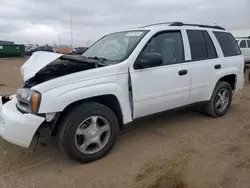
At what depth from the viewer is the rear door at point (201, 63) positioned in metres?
4.57

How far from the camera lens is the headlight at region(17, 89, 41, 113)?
9.86 feet

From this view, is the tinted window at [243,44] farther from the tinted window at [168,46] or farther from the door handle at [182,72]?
the door handle at [182,72]

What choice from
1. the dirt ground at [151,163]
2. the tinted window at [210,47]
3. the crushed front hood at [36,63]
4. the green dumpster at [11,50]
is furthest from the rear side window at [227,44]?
the green dumpster at [11,50]

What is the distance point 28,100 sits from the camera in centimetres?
309

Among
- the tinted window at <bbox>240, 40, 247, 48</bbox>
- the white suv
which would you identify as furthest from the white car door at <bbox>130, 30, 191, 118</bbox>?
the tinted window at <bbox>240, 40, 247, 48</bbox>

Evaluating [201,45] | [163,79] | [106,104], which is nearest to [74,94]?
[106,104]

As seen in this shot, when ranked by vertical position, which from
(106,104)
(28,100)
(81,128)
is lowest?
(81,128)

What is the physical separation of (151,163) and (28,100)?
5.72 feet

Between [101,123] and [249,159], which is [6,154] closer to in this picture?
[101,123]

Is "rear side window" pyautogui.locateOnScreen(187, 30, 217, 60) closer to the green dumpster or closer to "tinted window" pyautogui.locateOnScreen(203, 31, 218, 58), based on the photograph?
"tinted window" pyautogui.locateOnScreen(203, 31, 218, 58)

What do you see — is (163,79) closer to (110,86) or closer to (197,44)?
(110,86)

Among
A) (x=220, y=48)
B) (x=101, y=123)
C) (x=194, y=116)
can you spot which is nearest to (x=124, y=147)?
(x=101, y=123)

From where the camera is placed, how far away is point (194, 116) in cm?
546

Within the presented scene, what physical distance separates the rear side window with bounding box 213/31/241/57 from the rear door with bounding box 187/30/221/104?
0.31 meters
